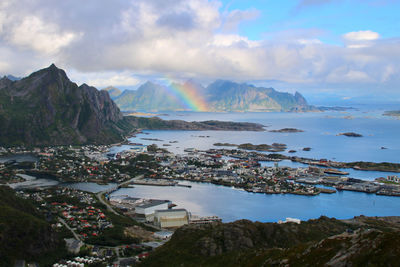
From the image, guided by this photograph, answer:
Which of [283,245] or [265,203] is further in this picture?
[265,203]

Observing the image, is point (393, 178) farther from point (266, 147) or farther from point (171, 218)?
point (266, 147)

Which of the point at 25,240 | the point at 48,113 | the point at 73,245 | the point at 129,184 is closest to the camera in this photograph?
the point at 25,240

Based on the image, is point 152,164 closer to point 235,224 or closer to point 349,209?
point 349,209

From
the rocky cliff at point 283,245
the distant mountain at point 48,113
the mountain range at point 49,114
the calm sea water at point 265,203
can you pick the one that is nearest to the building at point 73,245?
the rocky cliff at point 283,245

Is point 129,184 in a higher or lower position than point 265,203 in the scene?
higher

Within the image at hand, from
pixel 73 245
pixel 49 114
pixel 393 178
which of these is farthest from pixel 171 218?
pixel 49 114

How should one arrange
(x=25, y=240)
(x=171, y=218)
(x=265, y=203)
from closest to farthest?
(x=25, y=240)
(x=171, y=218)
(x=265, y=203)

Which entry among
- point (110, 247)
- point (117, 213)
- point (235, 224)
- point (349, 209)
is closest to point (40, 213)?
point (117, 213)

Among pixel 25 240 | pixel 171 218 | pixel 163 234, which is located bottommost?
pixel 163 234
